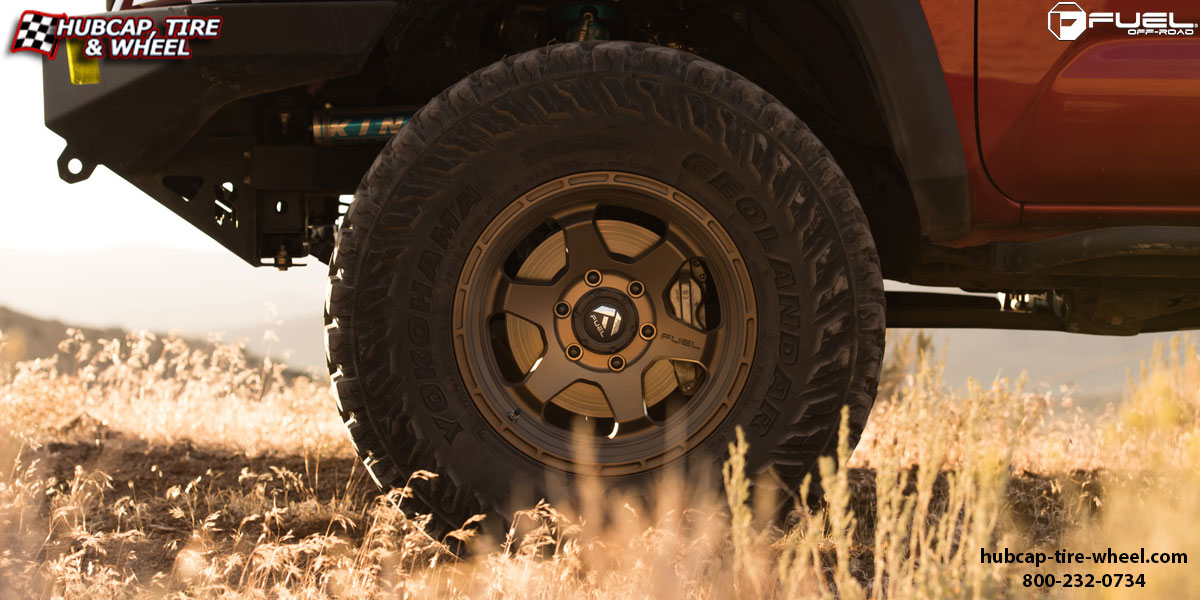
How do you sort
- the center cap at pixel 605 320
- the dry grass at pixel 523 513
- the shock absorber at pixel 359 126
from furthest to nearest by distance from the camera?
the shock absorber at pixel 359 126 < the center cap at pixel 605 320 < the dry grass at pixel 523 513

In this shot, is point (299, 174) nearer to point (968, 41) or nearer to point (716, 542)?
point (716, 542)

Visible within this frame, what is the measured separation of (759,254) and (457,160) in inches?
34.9

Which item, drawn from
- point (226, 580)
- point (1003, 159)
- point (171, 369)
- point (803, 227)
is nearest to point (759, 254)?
point (803, 227)

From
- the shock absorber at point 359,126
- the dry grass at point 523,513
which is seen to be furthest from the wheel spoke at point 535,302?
the shock absorber at point 359,126

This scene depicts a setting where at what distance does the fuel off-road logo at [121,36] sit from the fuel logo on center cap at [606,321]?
1.35m

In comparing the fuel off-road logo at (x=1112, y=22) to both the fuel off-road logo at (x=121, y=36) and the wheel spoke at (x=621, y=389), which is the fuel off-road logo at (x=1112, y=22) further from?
the fuel off-road logo at (x=121, y=36)

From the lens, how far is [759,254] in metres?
2.58

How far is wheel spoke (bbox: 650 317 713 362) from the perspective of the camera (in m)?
2.71

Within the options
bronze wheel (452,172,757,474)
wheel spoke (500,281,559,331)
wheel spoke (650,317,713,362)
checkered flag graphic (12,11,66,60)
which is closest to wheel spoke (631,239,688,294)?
bronze wheel (452,172,757,474)

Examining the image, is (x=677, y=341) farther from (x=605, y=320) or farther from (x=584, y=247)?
(x=584, y=247)

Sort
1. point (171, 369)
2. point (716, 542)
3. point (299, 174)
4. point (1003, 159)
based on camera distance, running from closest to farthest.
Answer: point (716, 542), point (1003, 159), point (299, 174), point (171, 369)

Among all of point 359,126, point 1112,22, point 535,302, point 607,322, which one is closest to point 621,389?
point 607,322

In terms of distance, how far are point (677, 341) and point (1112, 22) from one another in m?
1.54

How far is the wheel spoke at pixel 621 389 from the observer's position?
270cm
